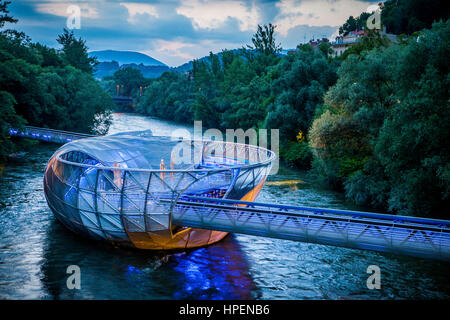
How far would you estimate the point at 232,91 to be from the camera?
65.7 meters

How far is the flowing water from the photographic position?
1423 cm

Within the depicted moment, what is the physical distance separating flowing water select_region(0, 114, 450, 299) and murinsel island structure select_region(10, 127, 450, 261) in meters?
0.95

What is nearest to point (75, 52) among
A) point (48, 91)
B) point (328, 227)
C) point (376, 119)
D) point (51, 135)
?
point (48, 91)

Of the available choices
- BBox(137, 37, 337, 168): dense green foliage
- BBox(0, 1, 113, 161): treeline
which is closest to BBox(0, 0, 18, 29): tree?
BBox(0, 1, 113, 161): treeline

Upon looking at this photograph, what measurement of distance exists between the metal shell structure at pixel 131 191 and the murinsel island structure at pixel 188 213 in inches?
1.4

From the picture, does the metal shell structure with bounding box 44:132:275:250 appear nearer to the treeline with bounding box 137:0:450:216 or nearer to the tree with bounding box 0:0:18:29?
the treeline with bounding box 137:0:450:216

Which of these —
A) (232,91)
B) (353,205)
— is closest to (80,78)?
(232,91)

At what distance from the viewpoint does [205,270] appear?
1586 centimetres

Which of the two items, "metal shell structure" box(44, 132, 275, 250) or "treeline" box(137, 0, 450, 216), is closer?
"metal shell structure" box(44, 132, 275, 250)

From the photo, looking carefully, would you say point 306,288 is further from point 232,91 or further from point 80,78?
point 232,91

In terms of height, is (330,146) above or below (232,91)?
below

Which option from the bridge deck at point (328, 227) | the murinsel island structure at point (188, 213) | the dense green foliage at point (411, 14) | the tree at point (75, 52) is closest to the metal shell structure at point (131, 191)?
the murinsel island structure at point (188, 213)
